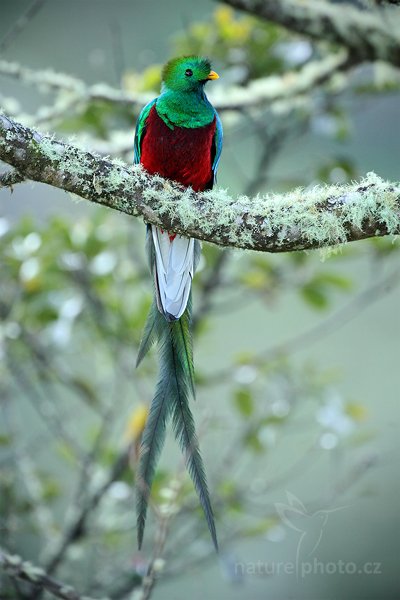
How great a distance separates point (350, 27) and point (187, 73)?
2.49ft

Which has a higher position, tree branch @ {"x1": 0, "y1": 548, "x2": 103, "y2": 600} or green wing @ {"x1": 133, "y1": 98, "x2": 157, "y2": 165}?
green wing @ {"x1": 133, "y1": 98, "x2": 157, "y2": 165}

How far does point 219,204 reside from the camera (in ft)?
5.11

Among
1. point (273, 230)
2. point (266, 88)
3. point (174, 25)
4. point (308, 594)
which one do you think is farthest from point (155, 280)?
point (174, 25)

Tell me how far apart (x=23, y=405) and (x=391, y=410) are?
2.31 meters

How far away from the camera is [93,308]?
9.12ft

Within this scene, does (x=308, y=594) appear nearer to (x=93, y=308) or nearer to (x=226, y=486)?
(x=226, y=486)

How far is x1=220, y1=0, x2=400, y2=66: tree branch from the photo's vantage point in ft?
8.25

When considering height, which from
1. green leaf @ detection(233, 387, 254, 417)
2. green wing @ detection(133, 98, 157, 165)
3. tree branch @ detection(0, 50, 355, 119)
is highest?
tree branch @ detection(0, 50, 355, 119)

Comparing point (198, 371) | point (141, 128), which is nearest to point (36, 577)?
point (141, 128)

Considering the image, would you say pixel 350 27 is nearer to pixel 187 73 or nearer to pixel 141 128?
pixel 187 73

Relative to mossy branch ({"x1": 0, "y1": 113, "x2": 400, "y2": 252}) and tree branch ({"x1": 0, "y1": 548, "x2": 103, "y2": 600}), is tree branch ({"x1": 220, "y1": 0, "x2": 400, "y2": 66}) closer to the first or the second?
mossy branch ({"x1": 0, "y1": 113, "x2": 400, "y2": 252})

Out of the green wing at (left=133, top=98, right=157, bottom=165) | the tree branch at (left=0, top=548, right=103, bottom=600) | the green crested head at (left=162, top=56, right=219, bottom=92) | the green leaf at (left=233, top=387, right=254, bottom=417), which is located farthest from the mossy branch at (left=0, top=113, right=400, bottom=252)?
the green leaf at (left=233, top=387, right=254, bottom=417)

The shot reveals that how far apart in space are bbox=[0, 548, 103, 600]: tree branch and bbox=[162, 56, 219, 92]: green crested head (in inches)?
50.2

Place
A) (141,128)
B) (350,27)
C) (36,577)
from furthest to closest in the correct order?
1. (350,27)
2. (141,128)
3. (36,577)
